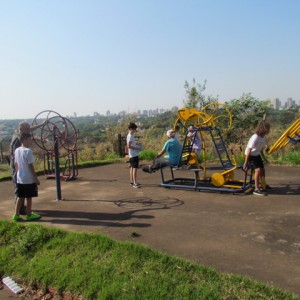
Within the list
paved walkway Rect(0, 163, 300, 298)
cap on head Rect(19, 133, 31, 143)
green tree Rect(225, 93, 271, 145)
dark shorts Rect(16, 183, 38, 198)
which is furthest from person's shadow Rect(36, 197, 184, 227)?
green tree Rect(225, 93, 271, 145)

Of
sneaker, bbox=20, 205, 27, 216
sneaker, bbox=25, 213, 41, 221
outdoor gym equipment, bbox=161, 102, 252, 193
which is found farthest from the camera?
outdoor gym equipment, bbox=161, 102, 252, 193

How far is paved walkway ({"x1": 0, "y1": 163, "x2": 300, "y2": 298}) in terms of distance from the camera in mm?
4133

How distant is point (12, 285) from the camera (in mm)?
4262

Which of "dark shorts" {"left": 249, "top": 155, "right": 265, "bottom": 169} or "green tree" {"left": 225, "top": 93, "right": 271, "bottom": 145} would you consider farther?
"green tree" {"left": 225, "top": 93, "right": 271, "bottom": 145}

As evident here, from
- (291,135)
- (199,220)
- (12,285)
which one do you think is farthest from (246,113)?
(12,285)

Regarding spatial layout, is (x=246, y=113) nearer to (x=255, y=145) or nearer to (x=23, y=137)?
(x=255, y=145)

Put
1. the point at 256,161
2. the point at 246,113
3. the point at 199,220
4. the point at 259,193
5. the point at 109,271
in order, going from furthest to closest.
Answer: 1. the point at 246,113
2. the point at 256,161
3. the point at 259,193
4. the point at 199,220
5. the point at 109,271

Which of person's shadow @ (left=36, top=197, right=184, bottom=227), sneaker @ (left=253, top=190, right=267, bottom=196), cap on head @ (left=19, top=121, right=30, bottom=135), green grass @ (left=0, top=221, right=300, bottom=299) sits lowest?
green grass @ (left=0, top=221, right=300, bottom=299)

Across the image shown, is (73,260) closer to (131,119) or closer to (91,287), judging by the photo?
→ (91,287)

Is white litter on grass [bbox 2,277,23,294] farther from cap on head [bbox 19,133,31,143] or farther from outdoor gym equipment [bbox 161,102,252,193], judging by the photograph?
outdoor gym equipment [bbox 161,102,252,193]

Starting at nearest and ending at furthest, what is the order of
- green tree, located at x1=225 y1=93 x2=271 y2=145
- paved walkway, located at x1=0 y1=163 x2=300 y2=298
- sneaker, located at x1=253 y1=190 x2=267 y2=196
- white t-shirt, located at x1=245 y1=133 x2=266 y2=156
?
1. paved walkway, located at x1=0 y1=163 x2=300 y2=298
2. sneaker, located at x1=253 y1=190 x2=267 y2=196
3. white t-shirt, located at x1=245 y1=133 x2=266 y2=156
4. green tree, located at x1=225 y1=93 x2=271 y2=145

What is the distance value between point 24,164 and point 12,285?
2.19m

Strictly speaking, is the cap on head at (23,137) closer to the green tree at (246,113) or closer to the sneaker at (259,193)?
the sneaker at (259,193)

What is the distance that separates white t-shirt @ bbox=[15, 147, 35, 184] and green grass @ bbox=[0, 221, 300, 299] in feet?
3.24
